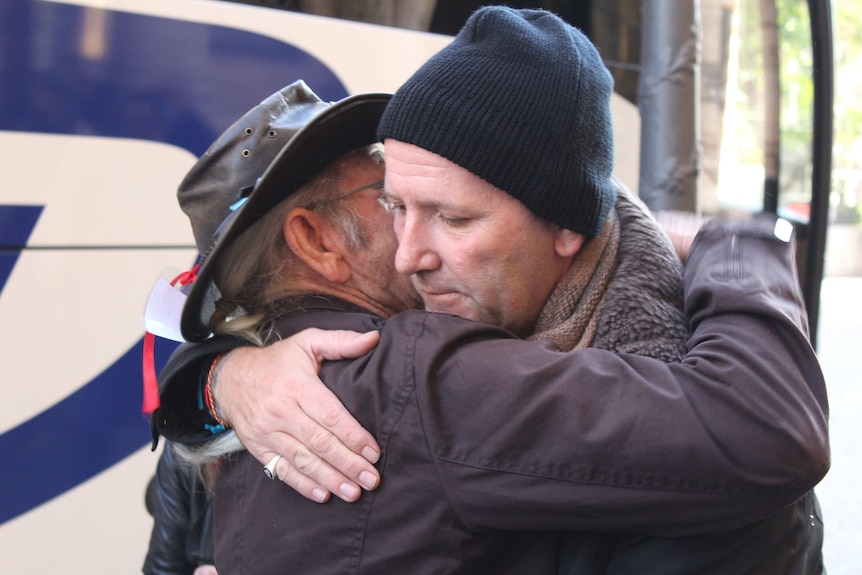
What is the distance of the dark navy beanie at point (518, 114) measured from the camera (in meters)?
1.42

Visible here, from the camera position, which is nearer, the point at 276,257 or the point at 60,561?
the point at 276,257

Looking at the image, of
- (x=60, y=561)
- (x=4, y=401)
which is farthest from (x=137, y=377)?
(x=60, y=561)

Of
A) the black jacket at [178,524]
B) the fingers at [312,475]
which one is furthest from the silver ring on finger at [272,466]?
the black jacket at [178,524]

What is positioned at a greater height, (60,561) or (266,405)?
(266,405)

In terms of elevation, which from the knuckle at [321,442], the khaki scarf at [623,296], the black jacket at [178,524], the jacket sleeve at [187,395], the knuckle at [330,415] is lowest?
the black jacket at [178,524]

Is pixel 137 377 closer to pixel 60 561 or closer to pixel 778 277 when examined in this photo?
pixel 60 561

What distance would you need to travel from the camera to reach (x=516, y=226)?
149cm

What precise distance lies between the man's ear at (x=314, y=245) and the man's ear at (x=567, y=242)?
0.40 m

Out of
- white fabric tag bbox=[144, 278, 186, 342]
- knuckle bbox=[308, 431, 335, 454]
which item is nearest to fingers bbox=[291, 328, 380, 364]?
knuckle bbox=[308, 431, 335, 454]

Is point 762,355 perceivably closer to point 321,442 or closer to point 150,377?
point 321,442

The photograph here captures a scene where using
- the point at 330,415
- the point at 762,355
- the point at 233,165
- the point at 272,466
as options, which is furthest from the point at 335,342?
the point at 762,355

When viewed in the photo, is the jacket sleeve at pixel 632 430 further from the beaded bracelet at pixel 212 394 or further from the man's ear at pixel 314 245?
the beaded bracelet at pixel 212 394

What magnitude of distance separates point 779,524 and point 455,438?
0.53 m

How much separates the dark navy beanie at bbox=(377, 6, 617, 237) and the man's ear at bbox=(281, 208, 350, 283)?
240mm
